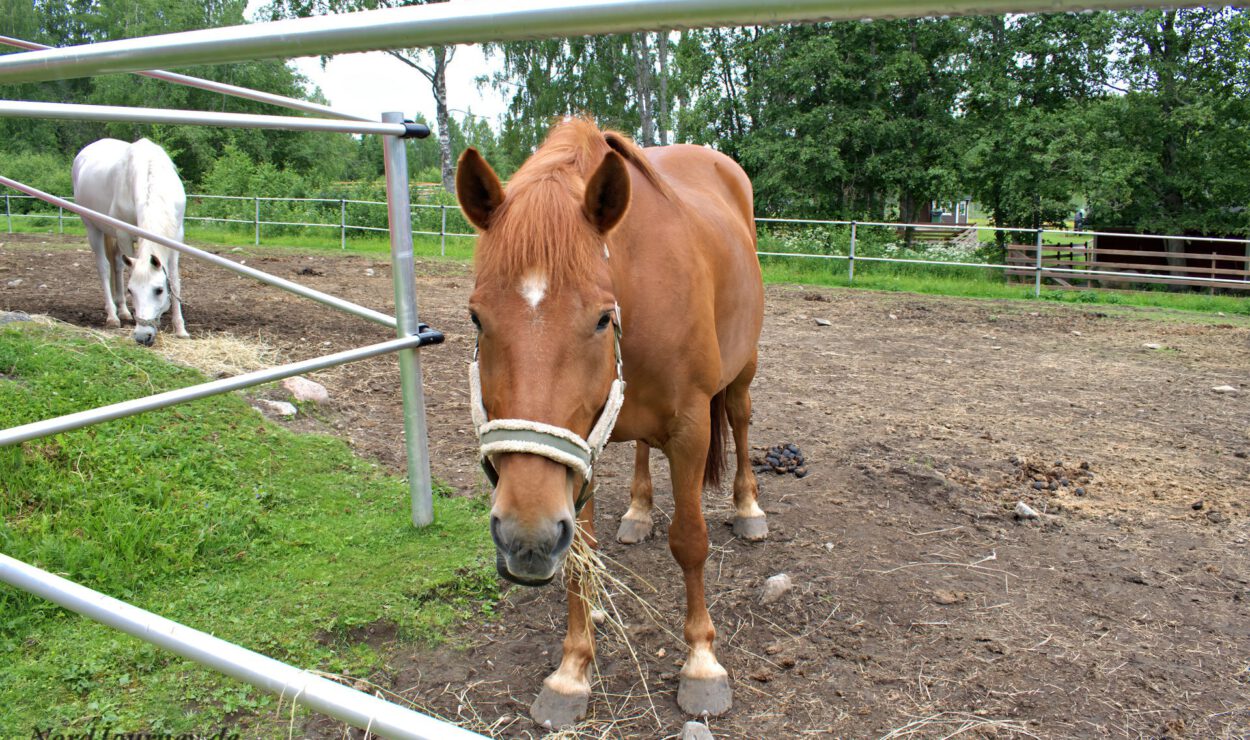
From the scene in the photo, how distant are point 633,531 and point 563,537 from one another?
1.97 m

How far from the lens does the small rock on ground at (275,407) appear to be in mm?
4320

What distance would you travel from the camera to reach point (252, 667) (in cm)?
94

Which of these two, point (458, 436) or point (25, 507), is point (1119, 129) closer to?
point (458, 436)

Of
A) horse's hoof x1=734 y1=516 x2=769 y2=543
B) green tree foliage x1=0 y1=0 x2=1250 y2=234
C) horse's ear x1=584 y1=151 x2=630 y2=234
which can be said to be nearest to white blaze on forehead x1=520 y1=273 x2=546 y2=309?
horse's ear x1=584 y1=151 x2=630 y2=234

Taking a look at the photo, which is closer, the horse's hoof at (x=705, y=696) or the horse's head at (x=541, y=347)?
the horse's head at (x=541, y=347)

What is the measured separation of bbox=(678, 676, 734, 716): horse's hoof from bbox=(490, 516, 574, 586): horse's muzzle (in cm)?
102

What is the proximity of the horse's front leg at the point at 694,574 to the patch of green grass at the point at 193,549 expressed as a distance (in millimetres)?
830

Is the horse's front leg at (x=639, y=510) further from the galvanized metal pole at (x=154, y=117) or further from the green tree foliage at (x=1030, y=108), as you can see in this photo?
the green tree foliage at (x=1030, y=108)

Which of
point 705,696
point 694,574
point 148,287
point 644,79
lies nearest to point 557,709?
point 705,696

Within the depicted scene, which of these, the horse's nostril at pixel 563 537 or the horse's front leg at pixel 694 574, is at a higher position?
the horse's nostril at pixel 563 537

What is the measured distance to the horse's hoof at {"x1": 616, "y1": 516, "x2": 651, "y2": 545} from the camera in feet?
11.7

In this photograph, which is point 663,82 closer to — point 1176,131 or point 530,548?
point 1176,131

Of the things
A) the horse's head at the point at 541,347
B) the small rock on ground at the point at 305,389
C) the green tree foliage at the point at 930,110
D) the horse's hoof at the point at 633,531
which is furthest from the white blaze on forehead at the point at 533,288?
the green tree foliage at the point at 930,110

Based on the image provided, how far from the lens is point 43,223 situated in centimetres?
1872
